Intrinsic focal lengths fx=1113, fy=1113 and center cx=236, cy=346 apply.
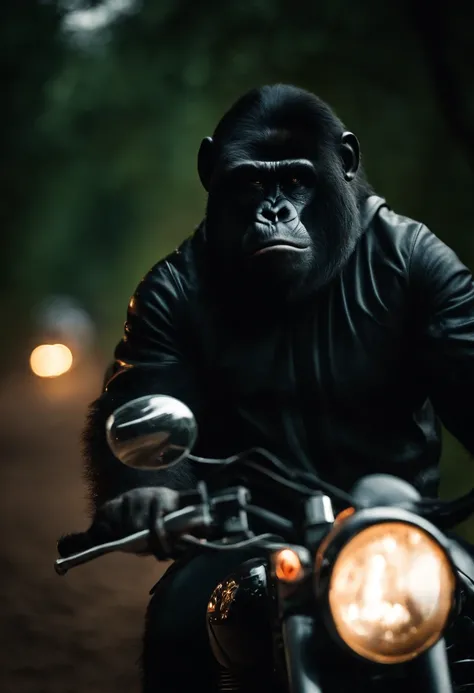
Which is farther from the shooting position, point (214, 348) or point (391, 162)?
point (391, 162)

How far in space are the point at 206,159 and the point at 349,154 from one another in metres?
0.30

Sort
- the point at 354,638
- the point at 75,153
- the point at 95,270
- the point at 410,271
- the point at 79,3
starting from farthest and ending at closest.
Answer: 1. the point at 95,270
2. the point at 75,153
3. the point at 79,3
4. the point at 410,271
5. the point at 354,638

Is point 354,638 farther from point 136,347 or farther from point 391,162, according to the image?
point 391,162

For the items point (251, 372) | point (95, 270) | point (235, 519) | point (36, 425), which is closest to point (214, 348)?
point (251, 372)

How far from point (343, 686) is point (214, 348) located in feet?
3.02

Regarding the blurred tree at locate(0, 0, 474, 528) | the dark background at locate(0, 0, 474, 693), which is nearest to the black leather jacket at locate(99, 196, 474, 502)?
the dark background at locate(0, 0, 474, 693)

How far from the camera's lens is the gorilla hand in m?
1.38

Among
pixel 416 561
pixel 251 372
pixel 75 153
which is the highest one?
pixel 75 153

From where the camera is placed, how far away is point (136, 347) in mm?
2178

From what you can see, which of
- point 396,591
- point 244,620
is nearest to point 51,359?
point 244,620

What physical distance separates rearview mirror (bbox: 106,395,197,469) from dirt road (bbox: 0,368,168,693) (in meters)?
1.83

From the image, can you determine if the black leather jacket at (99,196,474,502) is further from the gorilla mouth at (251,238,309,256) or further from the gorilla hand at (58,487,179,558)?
the gorilla hand at (58,487,179,558)

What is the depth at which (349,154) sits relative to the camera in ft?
7.49

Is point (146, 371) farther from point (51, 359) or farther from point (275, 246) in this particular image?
point (51, 359)
